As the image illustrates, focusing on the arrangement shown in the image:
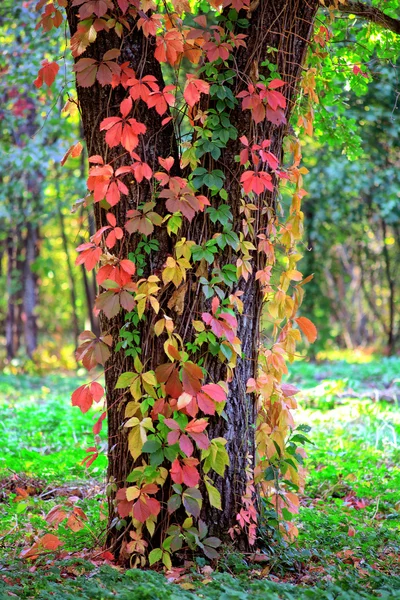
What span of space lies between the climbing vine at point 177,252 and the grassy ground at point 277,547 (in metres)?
0.24

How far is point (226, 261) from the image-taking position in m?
2.76

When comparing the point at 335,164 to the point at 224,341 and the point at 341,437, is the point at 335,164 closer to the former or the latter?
the point at 341,437

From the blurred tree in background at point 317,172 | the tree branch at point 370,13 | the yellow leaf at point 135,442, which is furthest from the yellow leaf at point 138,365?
the tree branch at point 370,13

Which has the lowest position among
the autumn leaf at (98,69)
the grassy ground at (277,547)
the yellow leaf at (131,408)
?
the grassy ground at (277,547)

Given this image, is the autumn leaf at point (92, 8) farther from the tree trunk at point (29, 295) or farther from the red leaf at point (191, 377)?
the tree trunk at point (29, 295)

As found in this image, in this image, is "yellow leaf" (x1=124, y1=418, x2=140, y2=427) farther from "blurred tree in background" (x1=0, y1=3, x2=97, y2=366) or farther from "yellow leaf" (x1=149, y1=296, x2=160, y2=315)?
"blurred tree in background" (x1=0, y1=3, x2=97, y2=366)

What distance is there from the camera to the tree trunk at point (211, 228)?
273 cm

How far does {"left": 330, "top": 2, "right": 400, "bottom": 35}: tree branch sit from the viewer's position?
10.8 ft

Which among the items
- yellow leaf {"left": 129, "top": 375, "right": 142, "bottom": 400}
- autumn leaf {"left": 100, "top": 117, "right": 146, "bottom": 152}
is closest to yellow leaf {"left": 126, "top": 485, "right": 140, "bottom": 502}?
yellow leaf {"left": 129, "top": 375, "right": 142, "bottom": 400}

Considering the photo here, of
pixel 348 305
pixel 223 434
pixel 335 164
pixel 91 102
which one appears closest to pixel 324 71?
pixel 91 102

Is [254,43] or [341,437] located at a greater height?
[254,43]

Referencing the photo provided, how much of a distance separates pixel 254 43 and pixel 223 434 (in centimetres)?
168

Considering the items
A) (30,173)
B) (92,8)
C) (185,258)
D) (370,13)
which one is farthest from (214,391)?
(30,173)

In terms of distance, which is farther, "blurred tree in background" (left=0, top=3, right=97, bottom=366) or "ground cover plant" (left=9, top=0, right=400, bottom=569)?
"blurred tree in background" (left=0, top=3, right=97, bottom=366)
